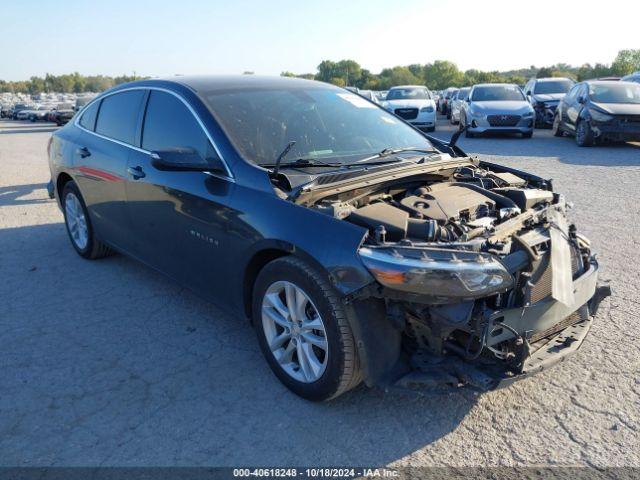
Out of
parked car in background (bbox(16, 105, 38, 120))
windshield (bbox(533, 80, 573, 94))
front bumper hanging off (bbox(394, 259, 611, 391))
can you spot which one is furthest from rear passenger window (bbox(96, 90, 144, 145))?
parked car in background (bbox(16, 105, 38, 120))

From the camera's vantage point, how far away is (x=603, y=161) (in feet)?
34.8

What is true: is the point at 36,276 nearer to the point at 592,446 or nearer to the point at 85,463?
the point at 85,463

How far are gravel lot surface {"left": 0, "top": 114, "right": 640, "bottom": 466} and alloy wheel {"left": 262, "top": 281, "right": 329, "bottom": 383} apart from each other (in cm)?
19

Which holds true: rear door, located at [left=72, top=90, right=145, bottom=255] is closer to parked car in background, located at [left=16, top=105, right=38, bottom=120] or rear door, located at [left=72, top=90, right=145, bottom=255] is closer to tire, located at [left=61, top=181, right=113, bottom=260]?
tire, located at [left=61, top=181, right=113, bottom=260]

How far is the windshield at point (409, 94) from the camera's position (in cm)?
1922

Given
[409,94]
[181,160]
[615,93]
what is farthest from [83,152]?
[409,94]

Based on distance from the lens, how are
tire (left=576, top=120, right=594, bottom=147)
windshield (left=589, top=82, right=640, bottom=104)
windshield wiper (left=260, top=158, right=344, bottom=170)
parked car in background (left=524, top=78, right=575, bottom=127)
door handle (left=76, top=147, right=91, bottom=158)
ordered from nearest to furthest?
windshield wiper (left=260, top=158, right=344, bottom=170), door handle (left=76, top=147, right=91, bottom=158), tire (left=576, top=120, right=594, bottom=147), windshield (left=589, top=82, right=640, bottom=104), parked car in background (left=524, top=78, right=575, bottom=127)

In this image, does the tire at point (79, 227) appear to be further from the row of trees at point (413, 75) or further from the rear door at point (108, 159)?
the row of trees at point (413, 75)

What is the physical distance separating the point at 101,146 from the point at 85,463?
2.95 m

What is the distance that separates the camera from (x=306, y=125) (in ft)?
12.5

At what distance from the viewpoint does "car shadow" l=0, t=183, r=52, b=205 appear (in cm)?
826

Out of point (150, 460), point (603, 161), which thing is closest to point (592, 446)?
point (150, 460)

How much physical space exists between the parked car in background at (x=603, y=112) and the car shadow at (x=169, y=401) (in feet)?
37.6

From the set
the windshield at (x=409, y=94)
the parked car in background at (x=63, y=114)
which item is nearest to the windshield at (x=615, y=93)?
the windshield at (x=409, y=94)
